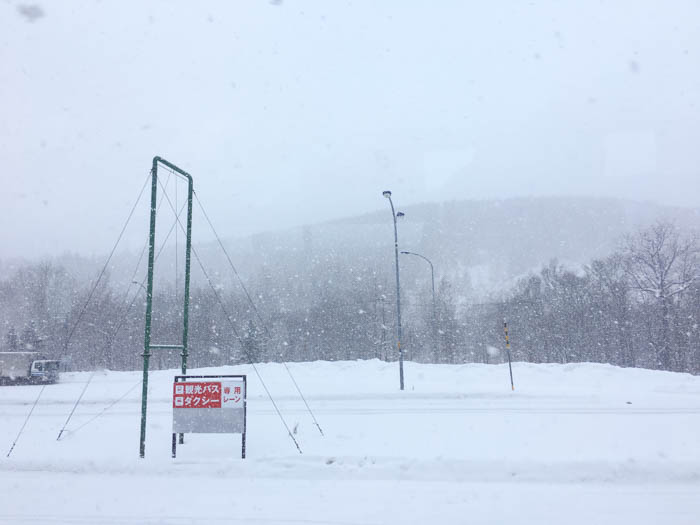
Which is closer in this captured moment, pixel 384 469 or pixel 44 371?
pixel 384 469

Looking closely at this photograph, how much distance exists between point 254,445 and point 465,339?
6554 cm

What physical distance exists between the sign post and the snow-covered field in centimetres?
56

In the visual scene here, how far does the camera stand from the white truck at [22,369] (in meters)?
30.3

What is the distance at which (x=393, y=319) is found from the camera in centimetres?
6569

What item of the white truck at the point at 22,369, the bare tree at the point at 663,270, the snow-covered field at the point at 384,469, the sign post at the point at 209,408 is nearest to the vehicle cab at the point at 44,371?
the white truck at the point at 22,369

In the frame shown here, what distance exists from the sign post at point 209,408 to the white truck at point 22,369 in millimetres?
28052

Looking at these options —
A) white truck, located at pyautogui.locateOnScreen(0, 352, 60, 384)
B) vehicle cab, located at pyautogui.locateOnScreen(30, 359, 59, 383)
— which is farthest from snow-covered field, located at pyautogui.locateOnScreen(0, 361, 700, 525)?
white truck, located at pyautogui.locateOnScreen(0, 352, 60, 384)

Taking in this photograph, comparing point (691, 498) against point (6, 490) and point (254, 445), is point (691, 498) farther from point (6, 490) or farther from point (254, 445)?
point (6, 490)

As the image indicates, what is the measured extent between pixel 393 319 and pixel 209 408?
191ft

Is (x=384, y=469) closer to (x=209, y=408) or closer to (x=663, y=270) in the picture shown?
(x=209, y=408)

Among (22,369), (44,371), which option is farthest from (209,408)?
(22,369)

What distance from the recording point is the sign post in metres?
8.41

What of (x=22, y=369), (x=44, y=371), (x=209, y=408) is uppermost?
(x=209, y=408)

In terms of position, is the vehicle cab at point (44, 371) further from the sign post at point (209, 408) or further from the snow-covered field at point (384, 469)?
the sign post at point (209, 408)
